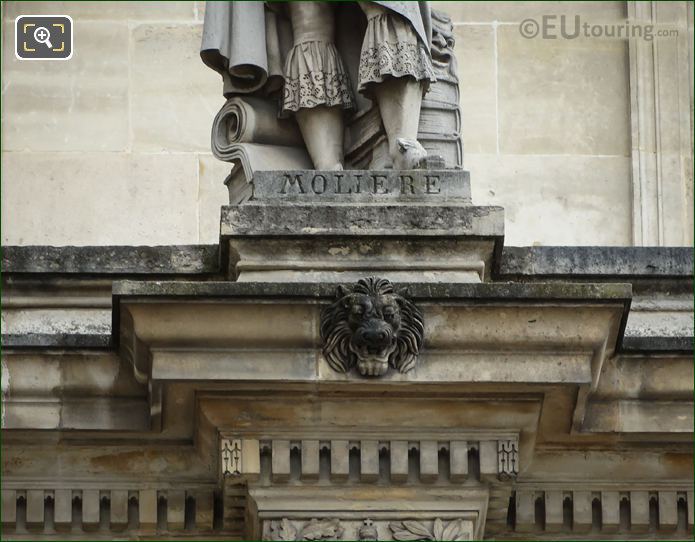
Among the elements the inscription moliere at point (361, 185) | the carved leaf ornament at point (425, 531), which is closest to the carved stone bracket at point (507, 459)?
the carved leaf ornament at point (425, 531)

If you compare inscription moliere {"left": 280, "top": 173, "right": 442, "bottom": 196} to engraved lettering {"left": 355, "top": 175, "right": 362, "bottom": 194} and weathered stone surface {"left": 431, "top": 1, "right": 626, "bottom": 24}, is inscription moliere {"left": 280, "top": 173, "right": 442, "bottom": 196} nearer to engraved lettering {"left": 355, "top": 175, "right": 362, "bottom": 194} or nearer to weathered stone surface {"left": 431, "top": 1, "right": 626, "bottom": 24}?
engraved lettering {"left": 355, "top": 175, "right": 362, "bottom": 194}

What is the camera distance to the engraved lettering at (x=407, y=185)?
1599cm

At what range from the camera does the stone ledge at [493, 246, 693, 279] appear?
1612 centimetres

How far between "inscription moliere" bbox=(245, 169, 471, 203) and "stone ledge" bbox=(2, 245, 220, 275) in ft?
1.28

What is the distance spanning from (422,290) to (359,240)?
0.45 meters

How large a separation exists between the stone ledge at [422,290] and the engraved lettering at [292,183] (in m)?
0.66

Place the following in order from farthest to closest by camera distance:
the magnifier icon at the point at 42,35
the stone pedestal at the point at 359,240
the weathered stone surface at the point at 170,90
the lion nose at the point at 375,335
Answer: the weathered stone surface at the point at 170,90, the magnifier icon at the point at 42,35, the stone pedestal at the point at 359,240, the lion nose at the point at 375,335

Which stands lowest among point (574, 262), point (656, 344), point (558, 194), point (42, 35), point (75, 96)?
point (656, 344)

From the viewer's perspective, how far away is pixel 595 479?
16141 mm

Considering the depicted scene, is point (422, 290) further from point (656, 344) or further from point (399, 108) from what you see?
point (399, 108)

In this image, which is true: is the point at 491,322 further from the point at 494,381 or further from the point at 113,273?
the point at 113,273

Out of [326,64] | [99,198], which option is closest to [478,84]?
[99,198]

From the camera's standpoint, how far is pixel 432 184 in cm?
1600

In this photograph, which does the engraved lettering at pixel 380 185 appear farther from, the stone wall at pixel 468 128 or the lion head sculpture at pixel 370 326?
the stone wall at pixel 468 128
